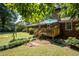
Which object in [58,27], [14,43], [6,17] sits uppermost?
[6,17]

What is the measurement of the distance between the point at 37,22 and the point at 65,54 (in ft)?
2.20

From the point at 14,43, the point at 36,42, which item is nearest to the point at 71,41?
the point at 36,42

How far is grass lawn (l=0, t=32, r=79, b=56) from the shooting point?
12.0ft

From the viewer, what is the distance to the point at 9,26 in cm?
371

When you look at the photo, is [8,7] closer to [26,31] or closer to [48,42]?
[26,31]

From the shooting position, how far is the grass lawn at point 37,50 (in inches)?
144

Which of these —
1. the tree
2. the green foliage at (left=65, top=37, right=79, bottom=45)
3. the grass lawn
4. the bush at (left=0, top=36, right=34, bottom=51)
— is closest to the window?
the green foliage at (left=65, top=37, right=79, bottom=45)

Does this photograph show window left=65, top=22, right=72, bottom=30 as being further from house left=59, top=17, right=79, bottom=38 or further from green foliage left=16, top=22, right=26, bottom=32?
green foliage left=16, top=22, right=26, bottom=32

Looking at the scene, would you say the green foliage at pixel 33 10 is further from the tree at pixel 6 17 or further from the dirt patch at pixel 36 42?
the dirt patch at pixel 36 42

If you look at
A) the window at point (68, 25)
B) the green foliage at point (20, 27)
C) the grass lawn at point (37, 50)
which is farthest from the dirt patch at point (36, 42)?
the window at point (68, 25)

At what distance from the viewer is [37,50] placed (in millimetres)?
3678

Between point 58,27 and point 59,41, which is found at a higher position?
point 58,27

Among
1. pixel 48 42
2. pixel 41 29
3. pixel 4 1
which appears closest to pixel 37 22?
pixel 41 29

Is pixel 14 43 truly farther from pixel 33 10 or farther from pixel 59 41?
pixel 59 41
